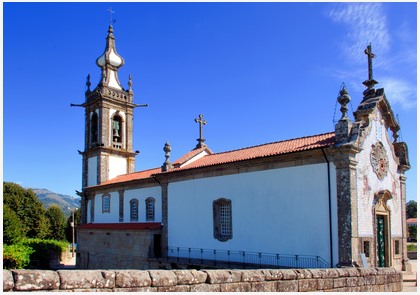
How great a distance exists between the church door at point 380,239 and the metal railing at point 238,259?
10.1 ft

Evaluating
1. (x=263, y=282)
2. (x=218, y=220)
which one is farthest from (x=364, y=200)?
(x=263, y=282)

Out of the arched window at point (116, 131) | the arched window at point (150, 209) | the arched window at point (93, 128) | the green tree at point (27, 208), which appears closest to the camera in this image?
the arched window at point (150, 209)

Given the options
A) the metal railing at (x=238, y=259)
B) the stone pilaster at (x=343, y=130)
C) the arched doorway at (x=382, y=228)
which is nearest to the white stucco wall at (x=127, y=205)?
the metal railing at (x=238, y=259)

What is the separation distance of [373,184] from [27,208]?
4057 centimetres

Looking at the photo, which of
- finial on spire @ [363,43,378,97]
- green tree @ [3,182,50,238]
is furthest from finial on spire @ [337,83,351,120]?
green tree @ [3,182,50,238]

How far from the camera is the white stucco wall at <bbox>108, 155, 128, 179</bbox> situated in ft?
96.3

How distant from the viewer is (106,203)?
27.1 m

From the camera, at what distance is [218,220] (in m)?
17.7

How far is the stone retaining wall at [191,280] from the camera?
5168 millimetres

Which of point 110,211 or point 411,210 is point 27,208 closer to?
point 110,211

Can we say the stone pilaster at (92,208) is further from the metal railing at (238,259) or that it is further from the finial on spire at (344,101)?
the finial on spire at (344,101)

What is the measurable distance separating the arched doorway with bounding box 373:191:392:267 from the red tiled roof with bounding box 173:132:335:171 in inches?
117

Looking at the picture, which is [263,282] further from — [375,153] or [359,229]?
[375,153]

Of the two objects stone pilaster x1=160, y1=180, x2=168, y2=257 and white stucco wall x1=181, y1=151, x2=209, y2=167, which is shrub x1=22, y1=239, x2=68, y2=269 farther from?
white stucco wall x1=181, y1=151, x2=209, y2=167
